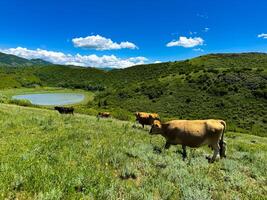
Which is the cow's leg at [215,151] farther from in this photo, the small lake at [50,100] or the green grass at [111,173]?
the small lake at [50,100]

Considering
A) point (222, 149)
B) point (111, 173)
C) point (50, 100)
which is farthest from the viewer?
point (50, 100)

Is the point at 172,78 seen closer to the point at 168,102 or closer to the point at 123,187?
the point at 168,102

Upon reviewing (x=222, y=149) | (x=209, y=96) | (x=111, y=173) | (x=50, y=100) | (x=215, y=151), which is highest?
(x=111, y=173)

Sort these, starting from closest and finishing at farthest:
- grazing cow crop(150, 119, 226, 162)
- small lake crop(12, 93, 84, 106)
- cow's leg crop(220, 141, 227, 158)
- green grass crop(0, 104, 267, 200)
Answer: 1. green grass crop(0, 104, 267, 200)
2. grazing cow crop(150, 119, 226, 162)
3. cow's leg crop(220, 141, 227, 158)
4. small lake crop(12, 93, 84, 106)

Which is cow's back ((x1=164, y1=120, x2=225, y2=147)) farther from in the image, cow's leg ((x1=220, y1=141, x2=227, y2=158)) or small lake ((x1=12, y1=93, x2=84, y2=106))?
small lake ((x1=12, y1=93, x2=84, y2=106))

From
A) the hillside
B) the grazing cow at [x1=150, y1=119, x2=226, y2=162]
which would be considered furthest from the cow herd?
the hillside

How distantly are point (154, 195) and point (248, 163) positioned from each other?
22.5ft

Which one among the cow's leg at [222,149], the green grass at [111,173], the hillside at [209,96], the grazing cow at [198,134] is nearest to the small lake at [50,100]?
the hillside at [209,96]

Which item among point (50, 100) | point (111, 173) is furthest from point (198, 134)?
point (50, 100)

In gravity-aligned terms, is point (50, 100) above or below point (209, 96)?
below

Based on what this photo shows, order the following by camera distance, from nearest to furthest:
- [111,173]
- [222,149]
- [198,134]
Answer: [111,173] < [198,134] < [222,149]

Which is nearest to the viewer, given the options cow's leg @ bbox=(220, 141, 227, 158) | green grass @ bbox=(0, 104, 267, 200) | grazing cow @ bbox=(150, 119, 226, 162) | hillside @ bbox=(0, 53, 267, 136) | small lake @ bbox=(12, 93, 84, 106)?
green grass @ bbox=(0, 104, 267, 200)

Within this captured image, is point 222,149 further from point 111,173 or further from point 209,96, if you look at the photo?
point 209,96

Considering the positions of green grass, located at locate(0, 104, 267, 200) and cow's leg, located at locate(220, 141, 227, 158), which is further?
cow's leg, located at locate(220, 141, 227, 158)
